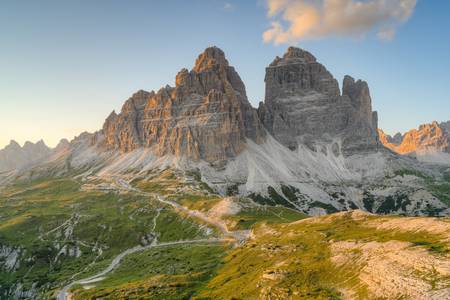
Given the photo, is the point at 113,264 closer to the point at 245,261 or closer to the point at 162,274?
the point at 162,274

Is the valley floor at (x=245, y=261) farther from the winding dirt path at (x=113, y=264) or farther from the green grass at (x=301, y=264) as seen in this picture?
the winding dirt path at (x=113, y=264)

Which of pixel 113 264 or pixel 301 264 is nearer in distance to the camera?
pixel 301 264

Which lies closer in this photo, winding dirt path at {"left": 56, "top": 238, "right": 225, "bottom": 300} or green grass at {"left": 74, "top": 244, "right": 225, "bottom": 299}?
green grass at {"left": 74, "top": 244, "right": 225, "bottom": 299}

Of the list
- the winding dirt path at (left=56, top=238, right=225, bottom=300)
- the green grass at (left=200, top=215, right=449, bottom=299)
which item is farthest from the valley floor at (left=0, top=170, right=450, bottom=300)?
the winding dirt path at (left=56, top=238, right=225, bottom=300)

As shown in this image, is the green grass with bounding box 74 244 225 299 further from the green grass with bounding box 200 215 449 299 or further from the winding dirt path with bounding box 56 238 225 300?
the green grass with bounding box 200 215 449 299

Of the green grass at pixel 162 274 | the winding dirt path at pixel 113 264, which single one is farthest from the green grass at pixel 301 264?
the winding dirt path at pixel 113 264

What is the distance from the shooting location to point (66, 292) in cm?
11619

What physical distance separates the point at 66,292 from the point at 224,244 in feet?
200

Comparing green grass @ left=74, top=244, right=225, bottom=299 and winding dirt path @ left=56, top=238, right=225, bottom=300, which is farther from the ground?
green grass @ left=74, top=244, right=225, bottom=299

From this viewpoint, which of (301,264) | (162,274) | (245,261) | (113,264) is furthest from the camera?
(113,264)

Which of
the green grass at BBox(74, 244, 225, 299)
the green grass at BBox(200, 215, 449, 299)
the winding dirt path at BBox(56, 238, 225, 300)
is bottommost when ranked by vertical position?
the winding dirt path at BBox(56, 238, 225, 300)

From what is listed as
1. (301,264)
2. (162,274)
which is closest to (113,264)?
(162,274)

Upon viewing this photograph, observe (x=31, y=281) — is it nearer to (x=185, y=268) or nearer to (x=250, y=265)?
(x=185, y=268)

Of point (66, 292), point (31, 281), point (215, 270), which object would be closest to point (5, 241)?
point (31, 281)
